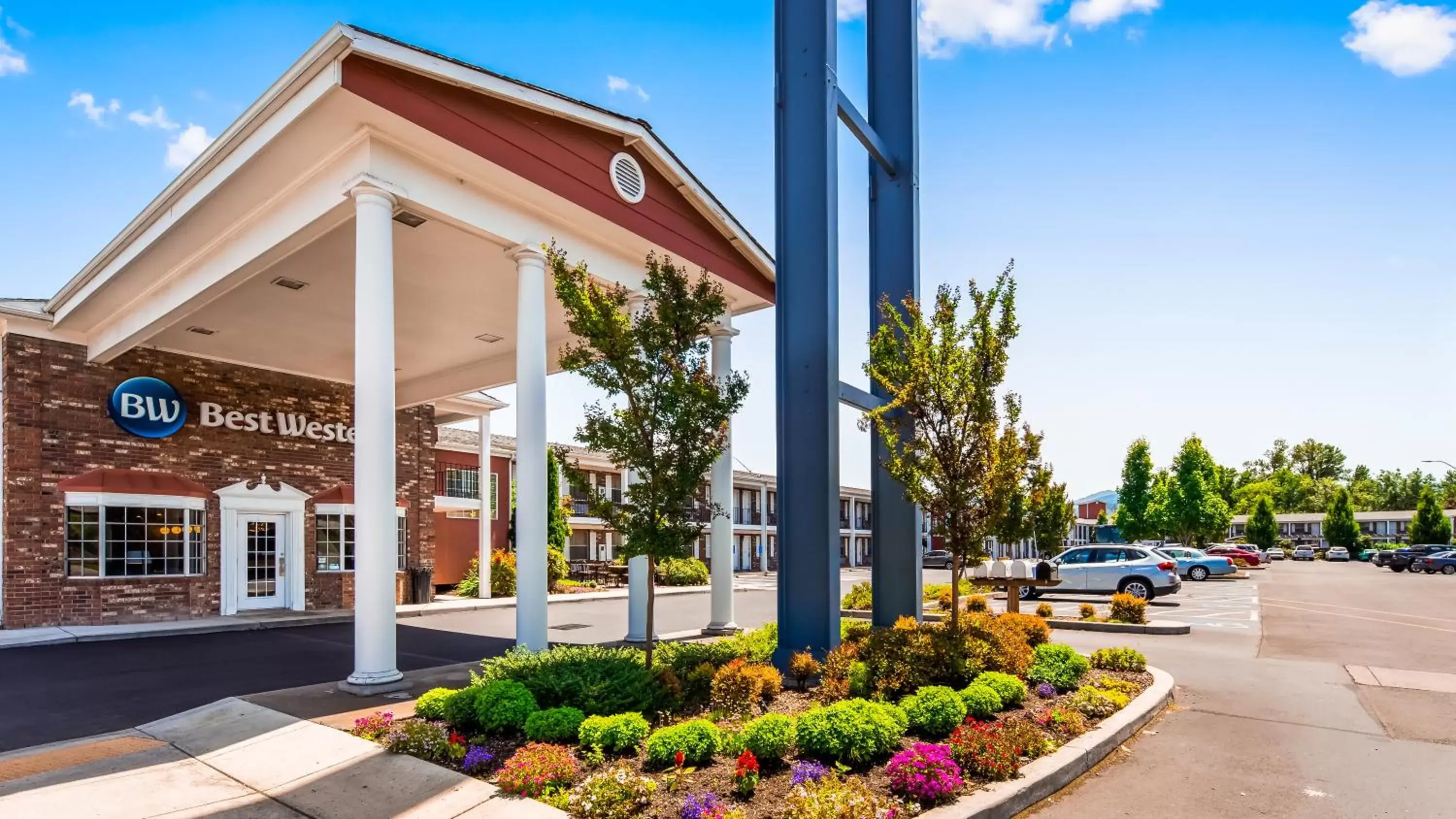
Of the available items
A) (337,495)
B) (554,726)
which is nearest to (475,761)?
(554,726)

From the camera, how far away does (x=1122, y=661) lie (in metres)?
9.97

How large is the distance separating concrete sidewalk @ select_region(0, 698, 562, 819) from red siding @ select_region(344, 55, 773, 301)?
21.4 feet

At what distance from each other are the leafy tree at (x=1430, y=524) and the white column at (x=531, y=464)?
72.6m

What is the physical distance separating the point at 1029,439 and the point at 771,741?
188 inches

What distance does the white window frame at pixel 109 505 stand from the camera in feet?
54.0

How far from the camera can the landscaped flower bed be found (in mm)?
5559

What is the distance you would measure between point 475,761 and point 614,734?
107 cm

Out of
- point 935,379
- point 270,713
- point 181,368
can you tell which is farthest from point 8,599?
point 935,379

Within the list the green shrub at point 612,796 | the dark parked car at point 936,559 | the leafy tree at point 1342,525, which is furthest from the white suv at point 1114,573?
the leafy tree at point 1342,525

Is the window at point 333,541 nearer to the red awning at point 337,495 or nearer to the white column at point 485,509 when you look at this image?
the red awning at point 337,495

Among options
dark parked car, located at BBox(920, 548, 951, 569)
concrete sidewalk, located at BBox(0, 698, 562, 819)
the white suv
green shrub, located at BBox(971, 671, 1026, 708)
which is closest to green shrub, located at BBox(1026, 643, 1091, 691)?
green shrub, located at BBox(971, 671, 1026, 708)

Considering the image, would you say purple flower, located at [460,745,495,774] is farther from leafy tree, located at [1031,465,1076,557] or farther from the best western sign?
leafy tree, located at [1031,465,1076,557]

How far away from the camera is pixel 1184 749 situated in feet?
23.7

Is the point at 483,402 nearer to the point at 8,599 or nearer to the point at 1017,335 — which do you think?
the point at 8,599
